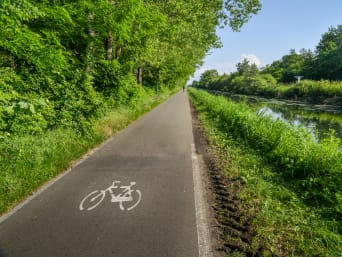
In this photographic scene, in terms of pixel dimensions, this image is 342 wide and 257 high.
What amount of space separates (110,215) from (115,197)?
58cm

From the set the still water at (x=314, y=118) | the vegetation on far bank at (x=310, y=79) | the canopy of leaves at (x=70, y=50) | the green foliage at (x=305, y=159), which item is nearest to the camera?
the green foliage at (x=305, y=159)

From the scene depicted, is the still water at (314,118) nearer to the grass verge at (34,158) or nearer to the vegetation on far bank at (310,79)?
the grass verge at (34,158)

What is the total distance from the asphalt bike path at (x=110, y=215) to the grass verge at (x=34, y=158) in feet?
1.03

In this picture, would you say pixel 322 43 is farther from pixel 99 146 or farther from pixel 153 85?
pixel 99 146

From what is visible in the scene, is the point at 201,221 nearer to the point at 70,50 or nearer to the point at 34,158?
the point at 34,158

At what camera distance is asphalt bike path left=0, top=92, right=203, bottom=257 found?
282cm

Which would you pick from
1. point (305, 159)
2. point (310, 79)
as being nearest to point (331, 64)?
point (310, 79)

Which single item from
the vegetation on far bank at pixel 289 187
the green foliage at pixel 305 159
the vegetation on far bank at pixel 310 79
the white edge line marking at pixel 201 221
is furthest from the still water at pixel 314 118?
the vegetation on far bank at pixel 310 79

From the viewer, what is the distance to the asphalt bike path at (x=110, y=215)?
2.82 metres

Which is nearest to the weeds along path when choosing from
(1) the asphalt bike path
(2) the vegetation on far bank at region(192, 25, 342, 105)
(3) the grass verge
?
(1) the asphalt bike path

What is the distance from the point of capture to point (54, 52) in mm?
5867

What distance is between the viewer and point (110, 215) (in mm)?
3561

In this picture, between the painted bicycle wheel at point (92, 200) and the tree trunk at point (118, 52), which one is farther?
the tree trunk at point (118, 52)

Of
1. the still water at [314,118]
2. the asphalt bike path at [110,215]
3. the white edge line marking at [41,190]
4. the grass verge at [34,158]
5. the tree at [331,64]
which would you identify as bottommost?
the still water at [314,118]
